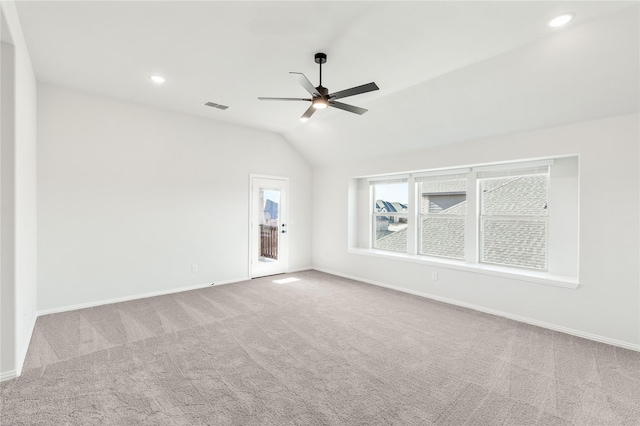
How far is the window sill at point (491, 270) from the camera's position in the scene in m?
3.60

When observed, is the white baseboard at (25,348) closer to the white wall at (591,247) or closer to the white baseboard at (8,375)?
the white baseboard at (8,375)

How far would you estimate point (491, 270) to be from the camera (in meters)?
4.16

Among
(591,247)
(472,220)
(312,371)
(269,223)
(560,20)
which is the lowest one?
(312,371)

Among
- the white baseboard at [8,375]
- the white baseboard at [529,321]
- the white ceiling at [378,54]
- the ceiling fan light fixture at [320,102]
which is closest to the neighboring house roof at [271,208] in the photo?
the white ceiling at [378,54]

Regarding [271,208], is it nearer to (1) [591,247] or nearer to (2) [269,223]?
(2) [269,223]

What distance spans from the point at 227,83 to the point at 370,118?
2166mm

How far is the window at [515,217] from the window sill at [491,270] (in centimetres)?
19

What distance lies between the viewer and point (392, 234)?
5980mm

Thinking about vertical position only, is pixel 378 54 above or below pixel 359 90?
above

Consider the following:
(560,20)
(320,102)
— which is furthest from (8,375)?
(560,20)

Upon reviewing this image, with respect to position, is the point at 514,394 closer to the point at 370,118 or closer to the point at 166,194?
the point at 370,118

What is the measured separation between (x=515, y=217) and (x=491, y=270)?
32.6 inches

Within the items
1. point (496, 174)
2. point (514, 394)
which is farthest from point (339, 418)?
point (496, 174)

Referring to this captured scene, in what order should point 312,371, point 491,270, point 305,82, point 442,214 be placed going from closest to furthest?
point 312,371
point 305,82
point 491,270
point 442,214
